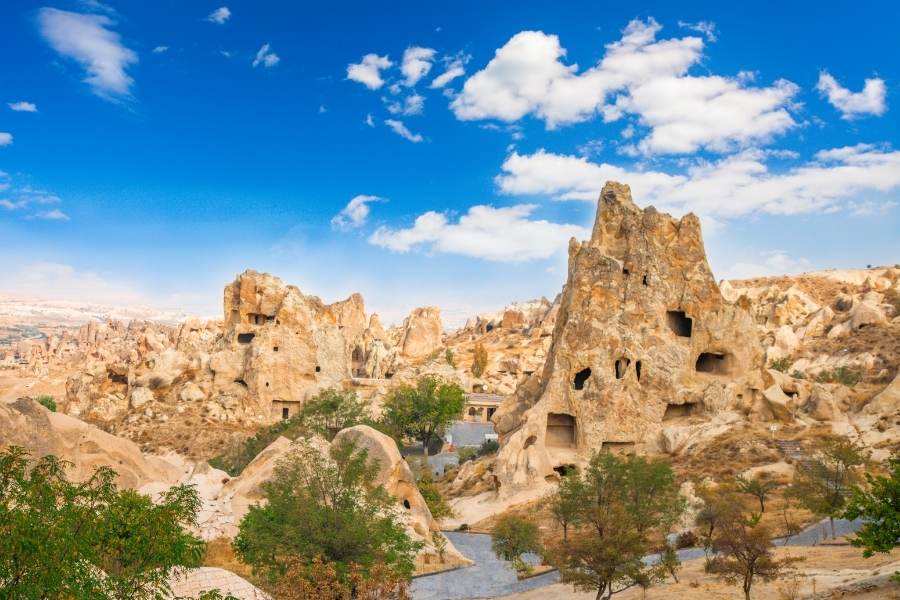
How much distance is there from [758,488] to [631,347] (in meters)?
13.3

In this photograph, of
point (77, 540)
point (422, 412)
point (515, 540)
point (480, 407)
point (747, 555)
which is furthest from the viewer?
point (480, 407)

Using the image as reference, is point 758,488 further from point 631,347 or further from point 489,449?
point 489,449

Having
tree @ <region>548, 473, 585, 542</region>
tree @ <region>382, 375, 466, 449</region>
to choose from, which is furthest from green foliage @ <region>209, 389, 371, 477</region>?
tree @ <region>548, 473, 585, 542</region>

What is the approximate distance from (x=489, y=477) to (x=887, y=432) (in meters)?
20.0

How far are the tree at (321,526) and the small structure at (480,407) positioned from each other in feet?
163

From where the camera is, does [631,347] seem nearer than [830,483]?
No

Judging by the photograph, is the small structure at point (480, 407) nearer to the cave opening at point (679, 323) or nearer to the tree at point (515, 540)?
the cave opening at point (679, 323)

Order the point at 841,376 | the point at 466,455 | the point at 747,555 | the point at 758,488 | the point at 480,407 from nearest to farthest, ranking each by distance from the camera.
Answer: the point at 747,555
the point at 758,488
the point at 466,455
the point at 841,376
the point at 480,407

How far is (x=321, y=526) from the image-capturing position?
1627 centimetres

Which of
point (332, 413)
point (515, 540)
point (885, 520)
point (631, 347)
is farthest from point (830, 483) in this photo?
point (332, 413)

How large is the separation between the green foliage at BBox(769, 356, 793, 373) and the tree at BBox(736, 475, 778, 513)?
36640 mm

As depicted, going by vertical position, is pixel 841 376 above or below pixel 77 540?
above

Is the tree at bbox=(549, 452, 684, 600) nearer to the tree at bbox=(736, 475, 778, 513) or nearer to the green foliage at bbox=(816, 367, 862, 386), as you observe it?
the tree at bbox=(736, 475, 778, 513)

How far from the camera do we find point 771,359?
2734 inches
